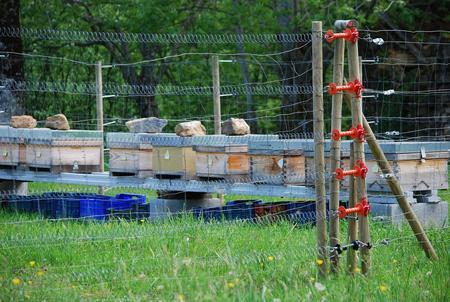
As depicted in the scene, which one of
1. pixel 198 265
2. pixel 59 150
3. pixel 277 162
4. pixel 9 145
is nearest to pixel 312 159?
pixel 277 162

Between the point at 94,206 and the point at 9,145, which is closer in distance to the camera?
the point at 94,206

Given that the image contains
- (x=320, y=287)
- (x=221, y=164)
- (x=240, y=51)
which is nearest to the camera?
(x=320, y=287)

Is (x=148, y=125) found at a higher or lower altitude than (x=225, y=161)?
higher

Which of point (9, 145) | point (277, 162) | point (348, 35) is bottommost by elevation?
point (277, 162)

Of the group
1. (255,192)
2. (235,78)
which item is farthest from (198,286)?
(235,78)

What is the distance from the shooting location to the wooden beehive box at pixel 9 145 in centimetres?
1205

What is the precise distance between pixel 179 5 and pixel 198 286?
1771 cm

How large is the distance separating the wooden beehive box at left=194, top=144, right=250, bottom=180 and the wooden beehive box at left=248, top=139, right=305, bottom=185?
0.62ft

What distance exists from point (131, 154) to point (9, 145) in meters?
1.88

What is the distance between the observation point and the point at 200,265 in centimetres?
661

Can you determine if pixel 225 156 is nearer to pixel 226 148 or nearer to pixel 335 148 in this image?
pixel 226 148

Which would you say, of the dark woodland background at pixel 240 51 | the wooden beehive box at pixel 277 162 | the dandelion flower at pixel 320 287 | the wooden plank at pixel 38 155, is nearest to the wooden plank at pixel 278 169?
the wooden beehive box at pixel 277 162

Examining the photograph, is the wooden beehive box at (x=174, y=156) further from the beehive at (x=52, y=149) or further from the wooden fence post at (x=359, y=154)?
the wooden fence post at (x=359, y=154)

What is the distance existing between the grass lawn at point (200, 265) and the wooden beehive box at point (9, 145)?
124 inches
